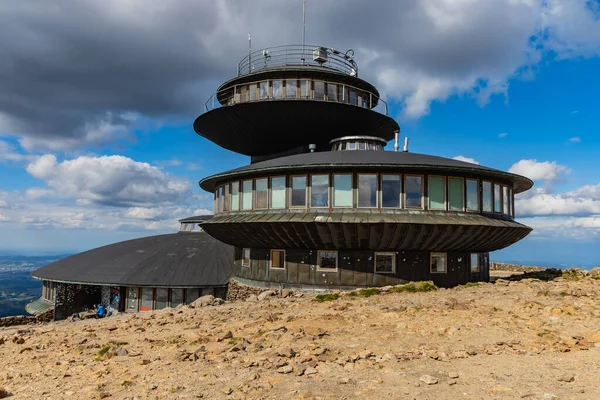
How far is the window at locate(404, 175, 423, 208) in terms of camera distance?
21.2 meters

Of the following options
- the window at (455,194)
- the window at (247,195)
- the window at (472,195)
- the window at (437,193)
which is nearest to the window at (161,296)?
the window at (247,195)

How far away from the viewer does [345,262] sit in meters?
21.9

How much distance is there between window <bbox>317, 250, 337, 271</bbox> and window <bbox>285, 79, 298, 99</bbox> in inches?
643

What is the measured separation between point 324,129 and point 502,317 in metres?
24.8

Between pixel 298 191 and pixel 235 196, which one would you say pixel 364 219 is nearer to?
pixel 298 191

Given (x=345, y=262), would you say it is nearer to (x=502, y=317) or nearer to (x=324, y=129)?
(x=502, y=317)

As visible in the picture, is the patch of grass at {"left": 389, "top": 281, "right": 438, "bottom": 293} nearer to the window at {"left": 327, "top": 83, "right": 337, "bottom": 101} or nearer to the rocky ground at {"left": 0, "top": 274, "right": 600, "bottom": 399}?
the rocky ground at {"left": 0, "top": 274, "right": 600, "bottom": 399}

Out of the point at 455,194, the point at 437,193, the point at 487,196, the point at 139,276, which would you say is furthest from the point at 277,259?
the point at 139,276

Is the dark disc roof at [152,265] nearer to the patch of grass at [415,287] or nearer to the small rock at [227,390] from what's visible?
the patch of grass at [415,287]

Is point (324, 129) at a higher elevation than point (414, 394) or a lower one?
higher

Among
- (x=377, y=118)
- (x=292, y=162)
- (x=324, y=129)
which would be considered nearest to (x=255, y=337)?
(x=292, y=162)

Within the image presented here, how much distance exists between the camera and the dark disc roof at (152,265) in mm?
30641

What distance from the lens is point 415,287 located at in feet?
66.0

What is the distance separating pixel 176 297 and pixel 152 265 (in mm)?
3607
